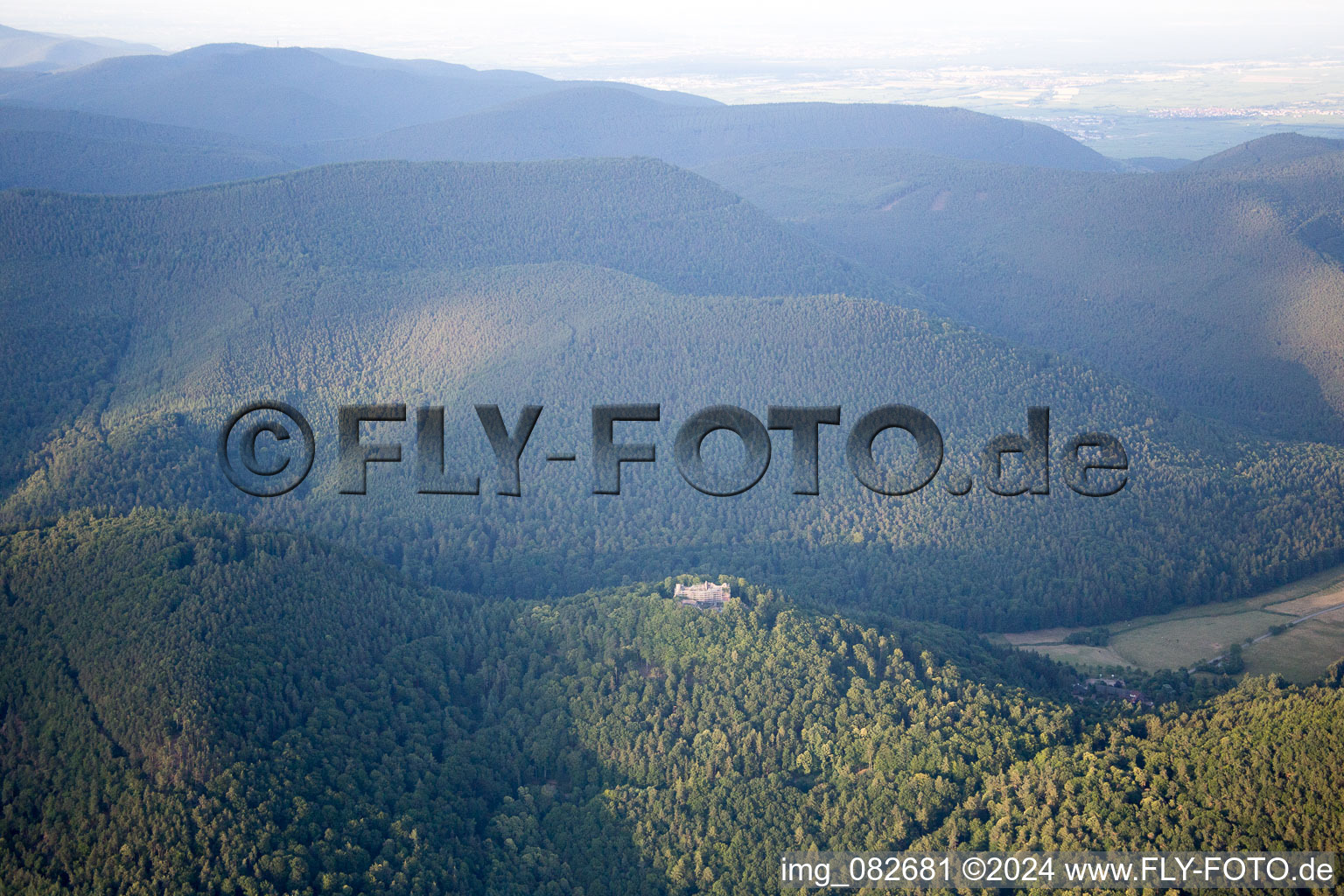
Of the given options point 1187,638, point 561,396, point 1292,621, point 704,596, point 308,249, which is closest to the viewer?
point 704,596

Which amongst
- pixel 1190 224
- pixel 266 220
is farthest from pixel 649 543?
pixel 1190 224

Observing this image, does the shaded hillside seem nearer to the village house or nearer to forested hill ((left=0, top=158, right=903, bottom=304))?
forested hill ((left=0, top=158, right=903, bottom=304))

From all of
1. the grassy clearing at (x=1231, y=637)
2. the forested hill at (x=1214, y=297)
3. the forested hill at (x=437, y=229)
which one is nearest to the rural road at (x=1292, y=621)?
the grassy clearing at (x=1231, y=637)

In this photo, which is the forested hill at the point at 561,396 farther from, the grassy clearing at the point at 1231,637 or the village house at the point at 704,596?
the village house at the point at 704,596

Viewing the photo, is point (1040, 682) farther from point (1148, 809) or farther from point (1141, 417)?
point (1141, 417)

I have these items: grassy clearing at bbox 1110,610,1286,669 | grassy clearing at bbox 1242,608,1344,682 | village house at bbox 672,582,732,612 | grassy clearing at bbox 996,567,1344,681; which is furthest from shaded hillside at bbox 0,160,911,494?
grassy clearing at bbox 1242,608,1344,682

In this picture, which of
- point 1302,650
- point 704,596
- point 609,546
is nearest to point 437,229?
point 609,546

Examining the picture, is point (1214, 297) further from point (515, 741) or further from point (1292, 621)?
point (515, 741)
